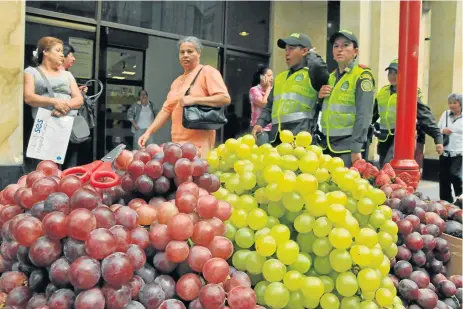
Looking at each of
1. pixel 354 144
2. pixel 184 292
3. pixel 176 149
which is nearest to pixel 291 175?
pixel 176 149

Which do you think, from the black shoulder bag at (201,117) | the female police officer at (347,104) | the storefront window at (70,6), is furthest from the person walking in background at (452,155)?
the storefront window at (70,6)

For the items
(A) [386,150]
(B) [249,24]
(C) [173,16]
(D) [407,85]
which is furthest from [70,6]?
(D) [407,85]

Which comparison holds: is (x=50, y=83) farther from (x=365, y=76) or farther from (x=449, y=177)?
(x=449, y=177)

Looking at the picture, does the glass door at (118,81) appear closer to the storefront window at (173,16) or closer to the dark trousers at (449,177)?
the storefront window at (173,16)

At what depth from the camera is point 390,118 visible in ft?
17.0

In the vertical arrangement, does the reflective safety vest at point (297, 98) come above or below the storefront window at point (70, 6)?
below

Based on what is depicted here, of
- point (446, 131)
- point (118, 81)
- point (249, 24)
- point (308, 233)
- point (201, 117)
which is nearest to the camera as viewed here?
point (308, 233)

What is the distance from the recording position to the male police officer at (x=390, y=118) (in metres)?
4.97

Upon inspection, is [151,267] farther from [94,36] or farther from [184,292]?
[94,36]

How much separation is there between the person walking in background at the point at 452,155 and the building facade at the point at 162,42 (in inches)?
75.3

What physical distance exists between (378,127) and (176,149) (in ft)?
14.6

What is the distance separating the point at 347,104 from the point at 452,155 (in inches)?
140

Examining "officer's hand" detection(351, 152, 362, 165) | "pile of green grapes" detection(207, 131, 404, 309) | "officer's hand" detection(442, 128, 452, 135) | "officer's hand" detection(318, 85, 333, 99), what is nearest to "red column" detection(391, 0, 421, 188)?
"officer's hand" detection(351, 152, 362, 165)

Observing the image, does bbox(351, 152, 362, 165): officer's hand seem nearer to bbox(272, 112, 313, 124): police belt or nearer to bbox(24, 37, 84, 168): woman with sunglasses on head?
bbox(272, 112, 313, 124): police belt
